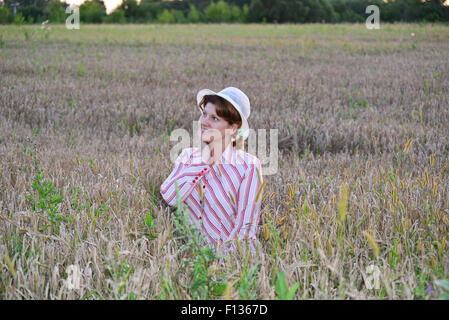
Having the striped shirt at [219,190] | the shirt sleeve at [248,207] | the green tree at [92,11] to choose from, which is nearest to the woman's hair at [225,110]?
the striped shirt at [219,190]

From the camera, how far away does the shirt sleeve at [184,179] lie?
2830mm

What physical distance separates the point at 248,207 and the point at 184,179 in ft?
1.59

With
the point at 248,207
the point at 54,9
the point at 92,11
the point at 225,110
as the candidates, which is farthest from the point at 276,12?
the point at 248,207

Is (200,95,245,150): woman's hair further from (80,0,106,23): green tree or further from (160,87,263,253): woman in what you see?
(80,0,106,23): green tree

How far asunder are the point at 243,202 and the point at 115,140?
287cm

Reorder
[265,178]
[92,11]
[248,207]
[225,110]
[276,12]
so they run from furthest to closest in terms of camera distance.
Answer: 1. [92,11]
2. [276,12]
3. [265,178]
4. [225,110]
5. [248,207]

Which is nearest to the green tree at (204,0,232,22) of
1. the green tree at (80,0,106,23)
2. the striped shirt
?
the green tree at (80,0,106,23)

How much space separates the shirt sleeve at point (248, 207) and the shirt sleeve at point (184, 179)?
0.94 feet

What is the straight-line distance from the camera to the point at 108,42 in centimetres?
1816

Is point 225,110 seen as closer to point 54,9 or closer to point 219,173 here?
point 219,173

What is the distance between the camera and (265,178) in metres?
3.59

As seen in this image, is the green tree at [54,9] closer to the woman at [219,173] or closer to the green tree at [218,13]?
the green tree at [218,13]

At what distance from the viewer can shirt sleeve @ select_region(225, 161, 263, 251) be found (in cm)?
255
